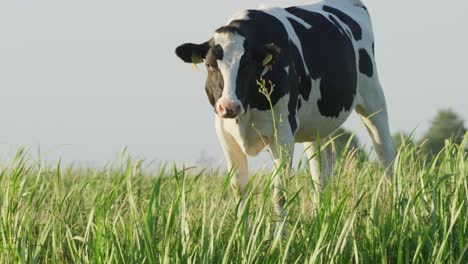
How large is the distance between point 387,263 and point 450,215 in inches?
24.3

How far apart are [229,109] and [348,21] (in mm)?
3200

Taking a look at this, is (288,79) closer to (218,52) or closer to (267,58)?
(267,58)

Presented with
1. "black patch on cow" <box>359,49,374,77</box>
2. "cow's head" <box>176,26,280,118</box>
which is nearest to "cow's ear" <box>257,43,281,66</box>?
"cow's head" <box>176,26,280,118</box>

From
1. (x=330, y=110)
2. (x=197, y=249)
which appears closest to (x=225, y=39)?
(x=330, y=110)

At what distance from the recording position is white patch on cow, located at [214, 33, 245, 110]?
7520 mm

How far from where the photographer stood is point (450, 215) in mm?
5824

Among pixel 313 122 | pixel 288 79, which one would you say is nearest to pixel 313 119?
pixel 313 122

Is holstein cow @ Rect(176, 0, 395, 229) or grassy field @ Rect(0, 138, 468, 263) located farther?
holstein cow @ Rect(176, 0, 395, 229)

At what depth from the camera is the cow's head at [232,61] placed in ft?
25.0

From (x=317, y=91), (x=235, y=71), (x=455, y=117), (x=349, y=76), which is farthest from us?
(x=455, y=117)

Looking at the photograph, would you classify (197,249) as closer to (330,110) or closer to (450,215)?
(450,215)

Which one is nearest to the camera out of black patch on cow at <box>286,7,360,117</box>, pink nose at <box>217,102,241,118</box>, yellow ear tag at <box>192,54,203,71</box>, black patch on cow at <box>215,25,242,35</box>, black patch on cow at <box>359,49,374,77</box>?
pink nose at <box>217,102,241,118</box>

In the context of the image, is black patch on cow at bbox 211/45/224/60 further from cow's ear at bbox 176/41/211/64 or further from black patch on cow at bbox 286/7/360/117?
black patch on cow at bbox 286/7/360/117

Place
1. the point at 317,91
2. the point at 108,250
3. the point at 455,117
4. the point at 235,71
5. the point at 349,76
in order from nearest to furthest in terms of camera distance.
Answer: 1. the point at 108,250
2. the point at 235,71
3. the point at 317,91
4. the point at 349,76
5. the point at 455,117
